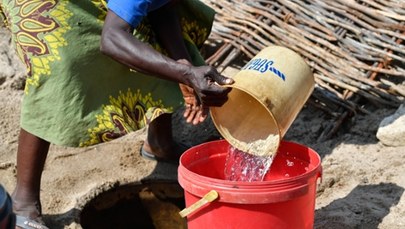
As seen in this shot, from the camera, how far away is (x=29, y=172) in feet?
8.54

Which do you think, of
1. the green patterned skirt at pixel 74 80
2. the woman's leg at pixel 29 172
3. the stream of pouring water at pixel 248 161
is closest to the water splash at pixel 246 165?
the stream of pouring water at pixel 248 161

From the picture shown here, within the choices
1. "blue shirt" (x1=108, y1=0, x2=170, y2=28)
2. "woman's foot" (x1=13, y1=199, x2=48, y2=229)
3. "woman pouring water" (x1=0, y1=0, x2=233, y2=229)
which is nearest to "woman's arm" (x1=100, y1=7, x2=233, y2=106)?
"blue shirt" (x1=108, y1=0, x2=170, y2=28)

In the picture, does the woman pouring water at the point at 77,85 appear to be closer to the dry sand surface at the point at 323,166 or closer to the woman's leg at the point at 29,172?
the woman's leg at the point at 29,172

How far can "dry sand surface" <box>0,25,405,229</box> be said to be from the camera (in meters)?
2.55

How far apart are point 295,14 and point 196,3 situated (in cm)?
76

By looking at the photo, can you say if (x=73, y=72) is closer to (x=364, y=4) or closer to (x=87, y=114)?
(x=87, y=114)

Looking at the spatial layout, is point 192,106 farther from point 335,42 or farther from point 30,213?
point 335,42

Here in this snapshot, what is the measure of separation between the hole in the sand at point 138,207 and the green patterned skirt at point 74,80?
0.52 meters

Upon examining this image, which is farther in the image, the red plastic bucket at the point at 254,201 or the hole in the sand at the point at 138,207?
the hole in the sand at the point at 138,207

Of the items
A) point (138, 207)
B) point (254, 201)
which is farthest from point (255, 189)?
point (138, 207)

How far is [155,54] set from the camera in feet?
6.93

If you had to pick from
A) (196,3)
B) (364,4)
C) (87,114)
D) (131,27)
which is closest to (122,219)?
(87,114)

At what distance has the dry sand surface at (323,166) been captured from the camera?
2.55m

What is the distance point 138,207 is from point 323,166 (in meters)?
0.86
